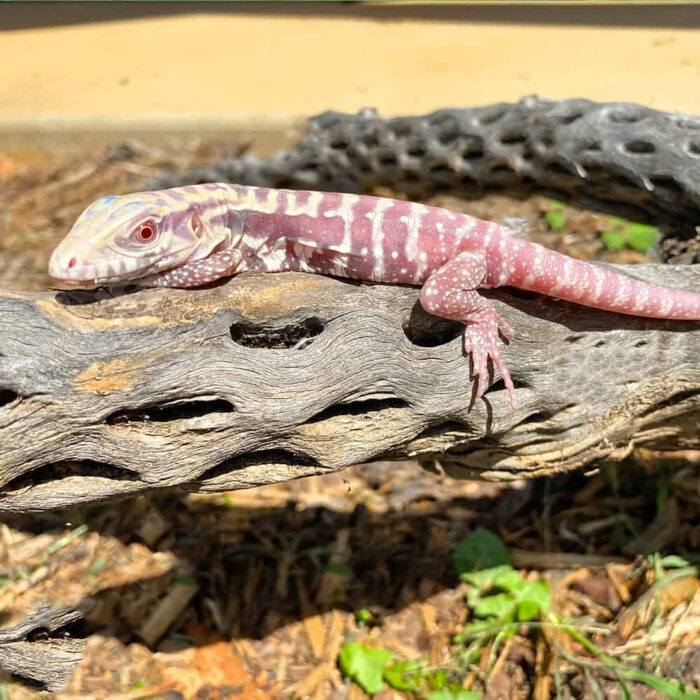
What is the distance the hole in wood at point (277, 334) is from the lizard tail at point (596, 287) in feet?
3.52

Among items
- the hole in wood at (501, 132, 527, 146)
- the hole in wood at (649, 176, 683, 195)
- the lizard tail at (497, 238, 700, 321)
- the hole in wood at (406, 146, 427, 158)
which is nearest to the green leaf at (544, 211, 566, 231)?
the hole in wood at (501, 132, 527, 146)

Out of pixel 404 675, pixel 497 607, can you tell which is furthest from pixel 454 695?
pixel 497 607

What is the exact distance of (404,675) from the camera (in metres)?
4.16

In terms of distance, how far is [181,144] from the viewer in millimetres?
8672

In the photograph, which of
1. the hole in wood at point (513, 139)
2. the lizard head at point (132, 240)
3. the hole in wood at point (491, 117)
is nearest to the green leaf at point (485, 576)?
the lizard head at point (132, 240)

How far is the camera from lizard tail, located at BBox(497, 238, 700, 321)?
369 centimetres

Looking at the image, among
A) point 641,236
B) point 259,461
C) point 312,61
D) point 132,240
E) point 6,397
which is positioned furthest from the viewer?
point 312,61

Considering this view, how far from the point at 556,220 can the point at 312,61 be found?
424 centimetres

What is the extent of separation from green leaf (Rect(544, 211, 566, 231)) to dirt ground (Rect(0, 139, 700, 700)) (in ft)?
7.17

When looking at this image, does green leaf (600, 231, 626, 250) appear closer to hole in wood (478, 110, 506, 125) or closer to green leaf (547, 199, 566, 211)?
green leaf (547, 199, 566, 211)

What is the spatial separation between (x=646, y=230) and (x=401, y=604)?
334 centimetres

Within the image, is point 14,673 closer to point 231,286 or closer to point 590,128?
point 231,286

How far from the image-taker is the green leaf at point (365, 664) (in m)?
4.14

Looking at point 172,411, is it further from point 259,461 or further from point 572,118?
point 572,118
